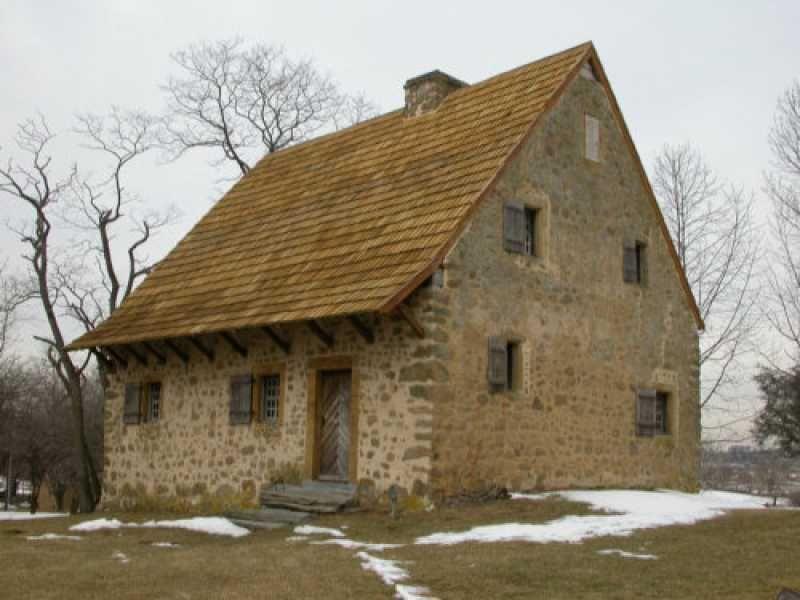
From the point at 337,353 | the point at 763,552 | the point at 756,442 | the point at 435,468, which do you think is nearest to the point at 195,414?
the point at 337,353

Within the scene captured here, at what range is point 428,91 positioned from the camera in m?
18.7

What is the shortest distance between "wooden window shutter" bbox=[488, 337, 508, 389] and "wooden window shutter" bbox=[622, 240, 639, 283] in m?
3.84

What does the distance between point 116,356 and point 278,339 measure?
5.58m

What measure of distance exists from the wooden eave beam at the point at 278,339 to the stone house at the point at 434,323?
0.06 meters

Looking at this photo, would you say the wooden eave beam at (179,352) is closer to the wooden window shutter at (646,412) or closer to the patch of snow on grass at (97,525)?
the patch of snow on grass at (97,525)

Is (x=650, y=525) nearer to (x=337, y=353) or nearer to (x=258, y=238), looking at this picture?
(x=337, y=353)

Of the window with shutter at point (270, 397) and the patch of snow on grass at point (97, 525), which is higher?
the window with shutter at point (270, 397)

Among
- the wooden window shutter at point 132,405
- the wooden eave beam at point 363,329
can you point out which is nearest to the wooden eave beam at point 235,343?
the wooden eave beam at point 363,329

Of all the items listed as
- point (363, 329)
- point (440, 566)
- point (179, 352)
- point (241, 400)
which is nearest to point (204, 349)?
point (179, 352)

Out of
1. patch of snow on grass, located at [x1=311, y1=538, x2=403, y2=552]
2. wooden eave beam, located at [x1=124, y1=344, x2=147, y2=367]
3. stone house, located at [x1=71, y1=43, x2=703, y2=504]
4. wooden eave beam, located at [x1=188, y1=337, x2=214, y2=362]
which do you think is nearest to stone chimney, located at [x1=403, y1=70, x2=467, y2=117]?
stone house, located at [x1=71, y1=43, x2=703, y2=504]

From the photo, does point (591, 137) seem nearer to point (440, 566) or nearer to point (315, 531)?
point (315, 531)

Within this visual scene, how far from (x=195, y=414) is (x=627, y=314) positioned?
7.90 metres

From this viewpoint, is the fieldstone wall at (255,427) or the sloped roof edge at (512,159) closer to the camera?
the sloped roof edge at (512,159)

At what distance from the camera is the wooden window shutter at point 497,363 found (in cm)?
1453
